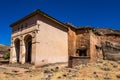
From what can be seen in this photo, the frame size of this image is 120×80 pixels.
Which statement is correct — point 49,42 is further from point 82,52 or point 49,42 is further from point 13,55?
point 13,55

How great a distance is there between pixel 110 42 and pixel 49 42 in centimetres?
1422

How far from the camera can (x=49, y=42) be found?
23828 mm

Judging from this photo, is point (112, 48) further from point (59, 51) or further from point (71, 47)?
point (59, 51)

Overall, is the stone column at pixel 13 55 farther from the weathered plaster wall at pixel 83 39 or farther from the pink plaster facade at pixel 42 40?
the weathered plaster wall at pixel 83 39

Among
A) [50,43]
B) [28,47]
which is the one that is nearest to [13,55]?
[28,47]

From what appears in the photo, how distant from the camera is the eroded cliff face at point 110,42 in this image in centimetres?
3128

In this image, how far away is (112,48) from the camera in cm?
3206

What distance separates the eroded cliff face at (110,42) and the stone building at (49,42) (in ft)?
3.74

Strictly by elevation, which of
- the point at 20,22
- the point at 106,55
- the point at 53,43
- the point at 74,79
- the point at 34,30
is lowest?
the point at 74,79

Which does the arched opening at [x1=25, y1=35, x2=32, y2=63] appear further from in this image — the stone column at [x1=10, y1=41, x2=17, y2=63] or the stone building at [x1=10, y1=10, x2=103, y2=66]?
the stone column at [x1=10, y1=41, x2=17, y2=63]

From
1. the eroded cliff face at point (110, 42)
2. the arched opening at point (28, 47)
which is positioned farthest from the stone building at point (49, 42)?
the eroded cliff face at point (110, 42)

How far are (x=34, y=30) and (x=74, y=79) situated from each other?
9.76m

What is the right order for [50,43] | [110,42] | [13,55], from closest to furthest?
[50,43] → [13,55] → [110,42]

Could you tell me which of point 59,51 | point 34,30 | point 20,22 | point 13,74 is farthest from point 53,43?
point 13,74
